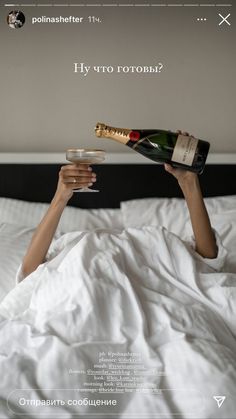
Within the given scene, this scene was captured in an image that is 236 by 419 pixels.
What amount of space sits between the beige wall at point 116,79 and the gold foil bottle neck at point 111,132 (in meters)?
0.02

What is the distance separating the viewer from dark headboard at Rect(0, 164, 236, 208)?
3.23ft

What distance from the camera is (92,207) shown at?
3.66 feet

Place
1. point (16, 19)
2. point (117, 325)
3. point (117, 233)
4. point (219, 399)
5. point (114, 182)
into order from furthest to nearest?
point (114, 182) → point (117, 233) → point (16, 19) → point (117, 325) → point (219, 399)

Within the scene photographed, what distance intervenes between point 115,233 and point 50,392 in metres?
0.35

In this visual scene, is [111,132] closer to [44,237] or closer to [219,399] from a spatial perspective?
[44,237]

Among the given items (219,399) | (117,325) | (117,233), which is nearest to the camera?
(219,399)

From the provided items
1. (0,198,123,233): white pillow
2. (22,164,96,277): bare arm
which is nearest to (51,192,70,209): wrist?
(22,164,96,277): bare arm

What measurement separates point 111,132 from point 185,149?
15cm

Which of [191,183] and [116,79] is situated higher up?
[116,79]

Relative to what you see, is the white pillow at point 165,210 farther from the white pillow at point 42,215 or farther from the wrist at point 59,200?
the wrist at point 59,200

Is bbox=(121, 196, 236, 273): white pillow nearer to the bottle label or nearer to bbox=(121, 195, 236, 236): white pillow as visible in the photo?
bbox=(121, 195, 236, 236): white pillow

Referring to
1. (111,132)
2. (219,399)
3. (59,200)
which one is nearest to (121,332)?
(219,399)

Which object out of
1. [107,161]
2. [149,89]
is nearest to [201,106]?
[149,89]

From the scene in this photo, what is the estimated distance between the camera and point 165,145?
847mm
